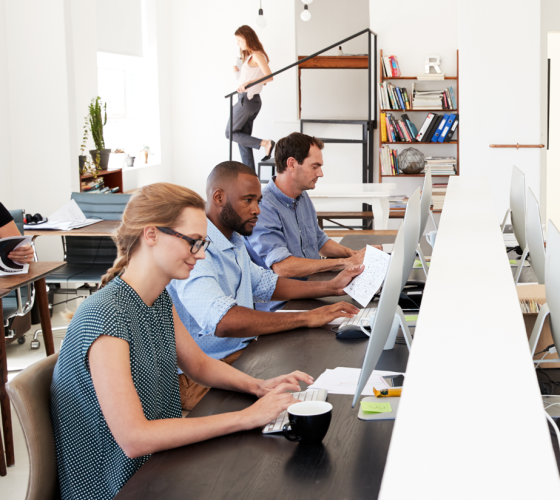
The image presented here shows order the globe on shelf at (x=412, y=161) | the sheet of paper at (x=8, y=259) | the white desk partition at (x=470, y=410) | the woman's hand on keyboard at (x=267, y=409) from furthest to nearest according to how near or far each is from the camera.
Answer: the globe on shelf at (x=412, y=161) → the sheet of paper at (x=8, y=259) → the woman's hand on keyboard at (x=267, y=409) → the white desk partition at (x=470, y=410)

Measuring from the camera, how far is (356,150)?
7508 mm

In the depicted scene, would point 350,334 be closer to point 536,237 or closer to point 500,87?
point 536,237

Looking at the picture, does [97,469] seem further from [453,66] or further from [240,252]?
[453,66]

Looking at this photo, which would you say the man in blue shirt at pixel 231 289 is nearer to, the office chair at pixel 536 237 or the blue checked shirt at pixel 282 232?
the blue checked shirt at pixel 282 232

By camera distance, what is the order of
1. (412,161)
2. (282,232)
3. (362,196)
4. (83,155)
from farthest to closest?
(412,161)
(83,155)
(362,196)
(282,232)

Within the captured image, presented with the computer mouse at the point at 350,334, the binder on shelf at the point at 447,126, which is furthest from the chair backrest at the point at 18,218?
the binder on shelf at the point at 447,126

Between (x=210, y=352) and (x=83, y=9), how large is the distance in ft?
15.5

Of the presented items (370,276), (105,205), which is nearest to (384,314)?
(370,276)

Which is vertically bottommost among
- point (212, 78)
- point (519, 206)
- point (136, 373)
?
point (136, 373)

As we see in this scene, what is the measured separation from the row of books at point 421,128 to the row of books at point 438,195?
1.55 ft

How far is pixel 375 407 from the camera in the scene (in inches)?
53.6

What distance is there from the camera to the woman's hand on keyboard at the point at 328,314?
206 cm

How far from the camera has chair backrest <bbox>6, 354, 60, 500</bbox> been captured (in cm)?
128

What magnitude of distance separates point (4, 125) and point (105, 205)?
4.39 feet
